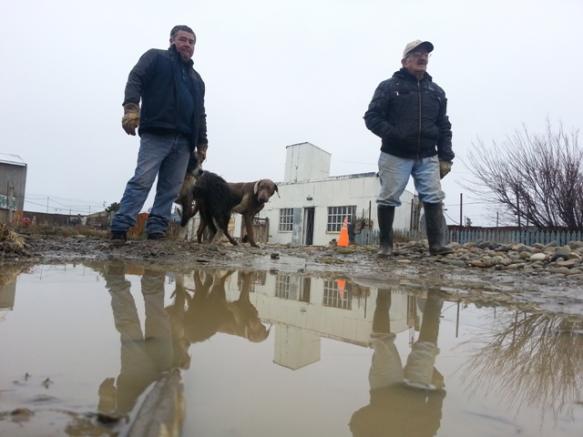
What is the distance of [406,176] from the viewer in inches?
176

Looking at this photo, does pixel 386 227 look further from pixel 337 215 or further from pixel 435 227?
pixel 337 215

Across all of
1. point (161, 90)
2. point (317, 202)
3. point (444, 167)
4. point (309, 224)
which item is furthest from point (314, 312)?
point (309, 224)

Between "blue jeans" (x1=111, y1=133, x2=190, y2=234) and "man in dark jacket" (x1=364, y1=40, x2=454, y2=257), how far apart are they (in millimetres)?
1990

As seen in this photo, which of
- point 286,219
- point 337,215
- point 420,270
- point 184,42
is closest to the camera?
point 420,270

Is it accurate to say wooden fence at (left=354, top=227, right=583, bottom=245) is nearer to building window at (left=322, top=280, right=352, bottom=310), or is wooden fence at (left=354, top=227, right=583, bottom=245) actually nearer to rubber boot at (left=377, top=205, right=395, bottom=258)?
rubber boot at (left=377, top=205, right=395, bottom=258)

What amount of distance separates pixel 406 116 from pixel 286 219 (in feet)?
70.7

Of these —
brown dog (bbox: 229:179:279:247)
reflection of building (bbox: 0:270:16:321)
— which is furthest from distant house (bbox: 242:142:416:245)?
reflection of building (bbox: 0:270:16:321)

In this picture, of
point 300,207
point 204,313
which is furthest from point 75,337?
point 300,207

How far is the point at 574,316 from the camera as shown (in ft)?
5.42

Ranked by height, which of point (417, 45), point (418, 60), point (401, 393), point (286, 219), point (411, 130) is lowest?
point (401, 393)

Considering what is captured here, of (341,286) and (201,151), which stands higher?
(201,151)

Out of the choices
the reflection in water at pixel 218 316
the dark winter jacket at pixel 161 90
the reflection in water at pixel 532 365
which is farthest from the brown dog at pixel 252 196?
the reflection in water at pixel 532 365

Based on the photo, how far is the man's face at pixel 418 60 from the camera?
171 inches

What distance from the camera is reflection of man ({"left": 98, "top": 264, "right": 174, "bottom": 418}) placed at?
23.5 inches
